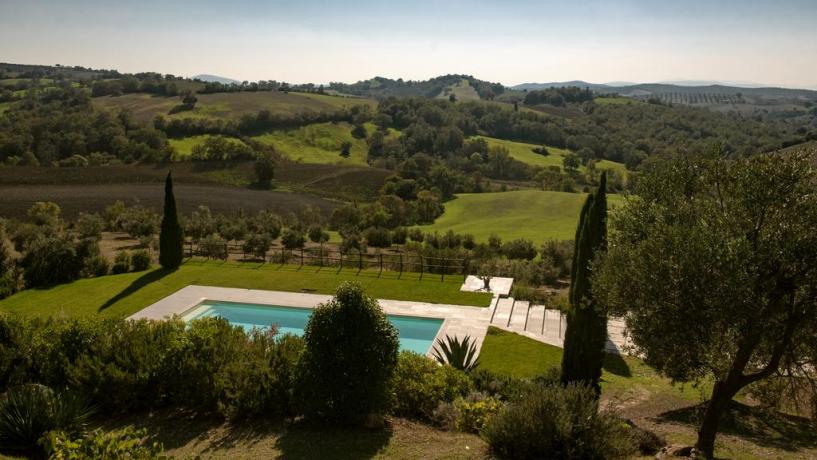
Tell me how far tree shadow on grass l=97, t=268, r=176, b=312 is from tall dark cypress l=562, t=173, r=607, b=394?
55.2 ft

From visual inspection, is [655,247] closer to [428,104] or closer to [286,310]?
[286,310]

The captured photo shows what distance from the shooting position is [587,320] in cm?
1334

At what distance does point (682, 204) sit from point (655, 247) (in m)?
1.40

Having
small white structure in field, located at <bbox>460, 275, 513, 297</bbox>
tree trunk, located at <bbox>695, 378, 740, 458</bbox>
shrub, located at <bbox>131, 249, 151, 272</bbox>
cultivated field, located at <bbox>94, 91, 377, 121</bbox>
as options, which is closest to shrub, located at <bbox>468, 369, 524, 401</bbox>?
tree trunk, located at <bbox>695, 378, 740, 458</bbox>

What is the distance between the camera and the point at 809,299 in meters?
7.71

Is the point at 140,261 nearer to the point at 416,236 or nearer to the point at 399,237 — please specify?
the point at 399,237

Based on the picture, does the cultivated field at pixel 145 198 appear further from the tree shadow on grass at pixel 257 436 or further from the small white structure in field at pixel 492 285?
the tree shadow on grass at pixel 257 436

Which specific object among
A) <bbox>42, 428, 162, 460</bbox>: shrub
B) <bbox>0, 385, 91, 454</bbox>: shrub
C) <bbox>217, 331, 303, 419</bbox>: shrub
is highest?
<bbox>42, 428, 162, 460</bbox>: shrub

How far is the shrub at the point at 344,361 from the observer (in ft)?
31.6

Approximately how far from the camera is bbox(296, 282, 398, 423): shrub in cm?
962

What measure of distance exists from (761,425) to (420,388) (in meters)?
7.01

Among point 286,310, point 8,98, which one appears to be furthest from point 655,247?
point 8,98

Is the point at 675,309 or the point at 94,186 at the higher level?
the point at 675,309

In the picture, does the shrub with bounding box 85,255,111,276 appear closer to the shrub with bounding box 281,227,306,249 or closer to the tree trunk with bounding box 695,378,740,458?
the shrub with bounding box 281,227,306,249
